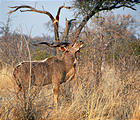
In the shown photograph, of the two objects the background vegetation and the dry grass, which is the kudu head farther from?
the dry grass

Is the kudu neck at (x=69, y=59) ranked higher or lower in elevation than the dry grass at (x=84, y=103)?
higher

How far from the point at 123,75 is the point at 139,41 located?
1.90 m

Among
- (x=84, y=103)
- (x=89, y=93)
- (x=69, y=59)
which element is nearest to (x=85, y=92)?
(x=89, y=93)

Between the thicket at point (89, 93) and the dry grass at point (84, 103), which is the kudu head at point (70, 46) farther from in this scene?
the dry grass at point (84, 103)

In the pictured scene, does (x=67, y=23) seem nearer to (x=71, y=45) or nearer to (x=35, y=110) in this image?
(x=71, y=45)

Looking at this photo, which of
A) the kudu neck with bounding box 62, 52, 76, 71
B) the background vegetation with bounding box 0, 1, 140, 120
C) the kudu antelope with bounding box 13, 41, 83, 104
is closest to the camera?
the background vegetation with bounding box 0, 1, 140, 120

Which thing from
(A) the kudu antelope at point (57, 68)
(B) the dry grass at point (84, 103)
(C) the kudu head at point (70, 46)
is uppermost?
(C) the kudu head at point (70, 46)

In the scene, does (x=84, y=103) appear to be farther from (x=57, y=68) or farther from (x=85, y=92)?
(x=57, y=68)

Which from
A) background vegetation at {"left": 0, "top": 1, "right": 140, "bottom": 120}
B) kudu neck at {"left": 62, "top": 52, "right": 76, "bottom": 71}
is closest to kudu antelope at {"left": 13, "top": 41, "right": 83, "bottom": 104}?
kudu neck at {"left": 62, "top": 52, "right": 76, "bottom": 71}

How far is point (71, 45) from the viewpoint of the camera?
5.32 metres

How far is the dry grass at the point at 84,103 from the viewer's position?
3.49m

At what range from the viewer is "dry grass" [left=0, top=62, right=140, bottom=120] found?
11.5 ft

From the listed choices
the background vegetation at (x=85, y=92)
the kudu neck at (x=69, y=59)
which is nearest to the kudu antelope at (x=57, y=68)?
the kudu neck at (x=69, y=59)

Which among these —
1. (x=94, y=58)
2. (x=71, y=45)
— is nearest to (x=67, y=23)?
(x=71, y=45)
